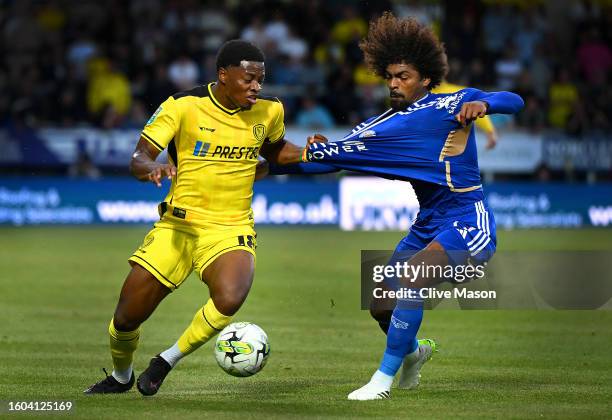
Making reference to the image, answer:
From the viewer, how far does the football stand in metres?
8.22

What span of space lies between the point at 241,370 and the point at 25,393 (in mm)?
1486

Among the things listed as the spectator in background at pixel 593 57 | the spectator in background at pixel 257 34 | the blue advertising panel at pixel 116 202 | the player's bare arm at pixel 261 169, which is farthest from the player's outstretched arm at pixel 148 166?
the spectator in background at pixel 593 57

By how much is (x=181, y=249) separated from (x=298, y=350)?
2647 mm

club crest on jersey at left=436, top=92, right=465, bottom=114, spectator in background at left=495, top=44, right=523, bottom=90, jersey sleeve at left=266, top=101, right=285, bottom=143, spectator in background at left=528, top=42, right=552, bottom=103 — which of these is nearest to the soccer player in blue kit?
club crest on jersey at left=436, top=92, right=465, bottom=114

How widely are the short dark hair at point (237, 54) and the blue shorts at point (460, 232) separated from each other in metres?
1.60

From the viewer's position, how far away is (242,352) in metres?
8.23

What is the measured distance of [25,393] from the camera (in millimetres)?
8359

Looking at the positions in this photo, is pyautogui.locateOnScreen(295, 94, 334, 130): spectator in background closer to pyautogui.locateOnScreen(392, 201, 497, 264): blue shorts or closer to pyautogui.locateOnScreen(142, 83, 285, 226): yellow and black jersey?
pyautogui.locateOnScreen(142, 83, 285, 226): yellow and black jersey

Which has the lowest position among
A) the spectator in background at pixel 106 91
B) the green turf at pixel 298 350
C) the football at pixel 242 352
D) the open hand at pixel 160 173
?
the green turf at pixel 298 350

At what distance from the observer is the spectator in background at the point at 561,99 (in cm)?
2484

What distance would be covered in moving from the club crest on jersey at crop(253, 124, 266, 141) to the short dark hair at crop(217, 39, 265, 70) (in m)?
0.48

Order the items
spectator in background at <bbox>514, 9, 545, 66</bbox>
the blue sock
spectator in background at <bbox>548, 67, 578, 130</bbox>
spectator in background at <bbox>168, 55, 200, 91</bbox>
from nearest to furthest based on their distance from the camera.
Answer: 1. the blue sock
2. spectator in background at <bbox>168, 55, 200, 91</bbox>
3. spectator in background at <bbox>548, 67, 578, 130</bbox>
4. spectator in background at <bbox>514, 9, 545, 66</bbox>

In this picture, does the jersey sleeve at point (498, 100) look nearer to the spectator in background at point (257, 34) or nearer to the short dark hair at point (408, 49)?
the short dark hair at point (408, 49)

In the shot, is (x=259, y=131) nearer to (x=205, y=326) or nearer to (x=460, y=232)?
(x=205, y=326)
